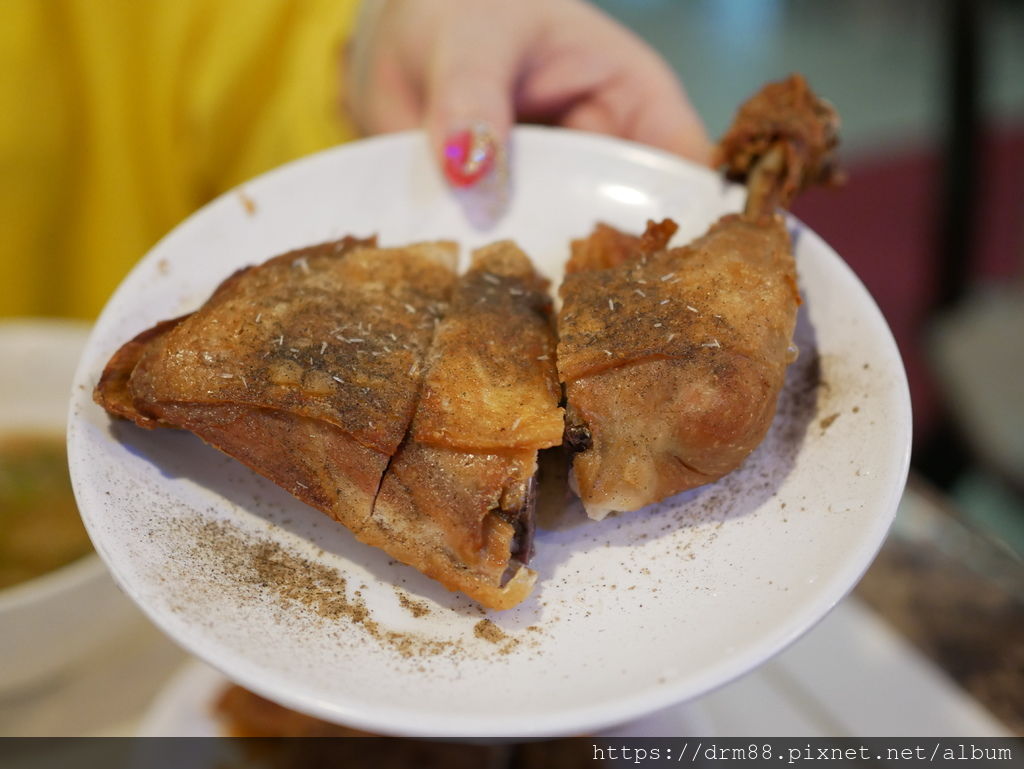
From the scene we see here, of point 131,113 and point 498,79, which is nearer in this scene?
point 498,79

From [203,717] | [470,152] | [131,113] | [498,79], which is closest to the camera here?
[203,717]

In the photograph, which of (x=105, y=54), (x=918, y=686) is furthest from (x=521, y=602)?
(x=105, y=54)

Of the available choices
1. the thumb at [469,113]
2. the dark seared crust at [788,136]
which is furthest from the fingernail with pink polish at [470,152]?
the dark seared crust at [788,136]

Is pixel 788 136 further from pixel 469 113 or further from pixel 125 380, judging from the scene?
pixel 125 380

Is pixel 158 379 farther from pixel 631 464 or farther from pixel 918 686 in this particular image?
pixel 918 686

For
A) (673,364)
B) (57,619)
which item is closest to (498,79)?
(673,364)

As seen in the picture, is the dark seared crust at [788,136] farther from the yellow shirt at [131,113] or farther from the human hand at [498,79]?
the yellow shirt at [131,113]
